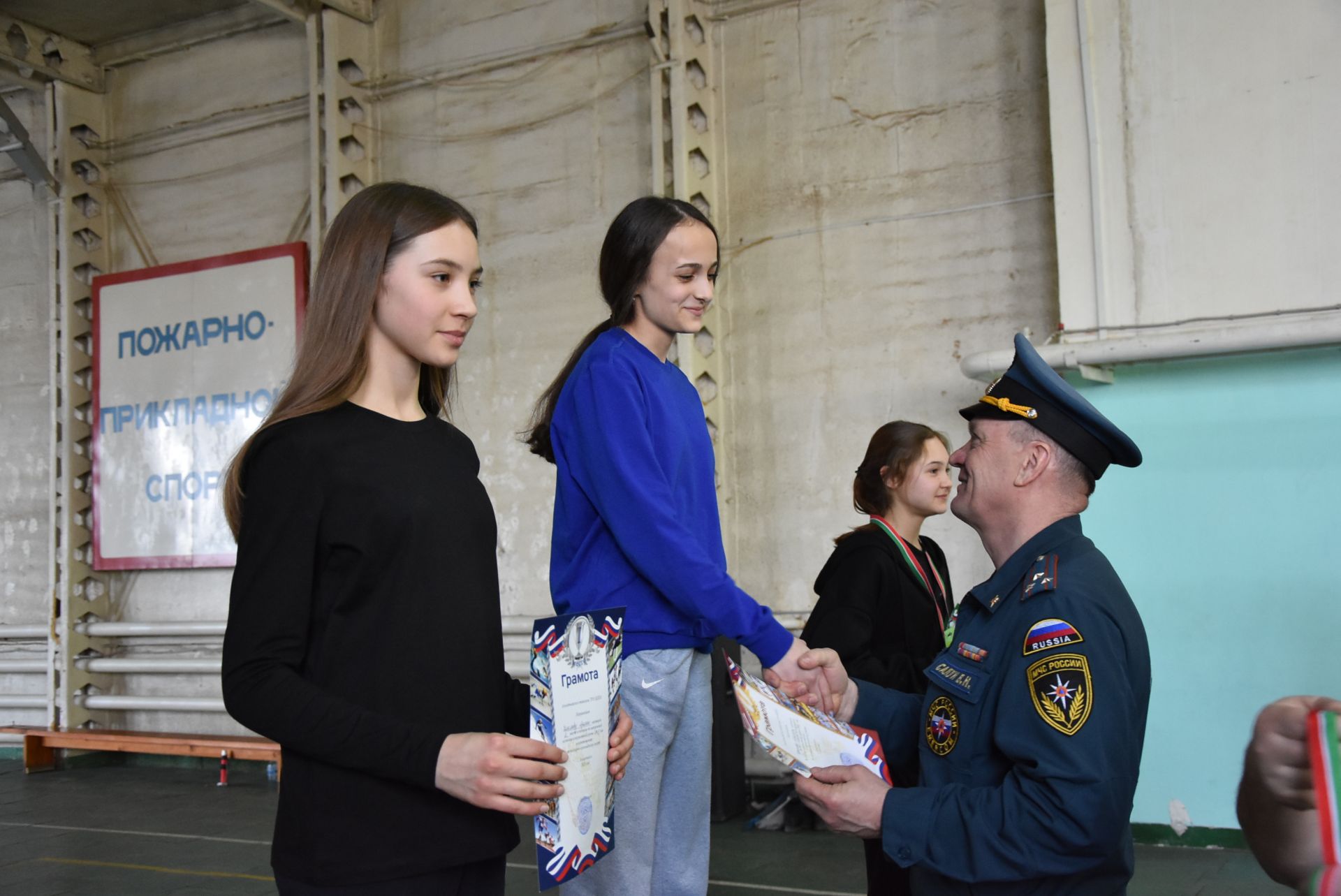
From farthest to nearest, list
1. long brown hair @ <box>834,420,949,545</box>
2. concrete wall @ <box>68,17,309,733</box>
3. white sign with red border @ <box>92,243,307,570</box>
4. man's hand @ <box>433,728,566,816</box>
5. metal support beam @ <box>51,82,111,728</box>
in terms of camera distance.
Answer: metal support beam @ <box>51,82,111,728</box> → concrete wall @ <box>68,17,309,733</box> → white sign with red border @ <box>92,243,307,570</box> → long brown hair @ <box>834,420,949,545</box> → man's hand @ <box>433,728,566,816</box>

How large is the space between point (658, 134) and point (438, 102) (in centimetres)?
169

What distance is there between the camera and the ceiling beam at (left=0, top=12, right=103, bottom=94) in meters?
7.85

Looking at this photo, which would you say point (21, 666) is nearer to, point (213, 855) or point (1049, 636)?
point (213, 855)

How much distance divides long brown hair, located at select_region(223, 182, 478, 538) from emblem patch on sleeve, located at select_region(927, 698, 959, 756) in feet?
3.39

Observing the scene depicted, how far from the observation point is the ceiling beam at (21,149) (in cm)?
777

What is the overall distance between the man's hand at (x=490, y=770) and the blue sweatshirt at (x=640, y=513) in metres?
0.74

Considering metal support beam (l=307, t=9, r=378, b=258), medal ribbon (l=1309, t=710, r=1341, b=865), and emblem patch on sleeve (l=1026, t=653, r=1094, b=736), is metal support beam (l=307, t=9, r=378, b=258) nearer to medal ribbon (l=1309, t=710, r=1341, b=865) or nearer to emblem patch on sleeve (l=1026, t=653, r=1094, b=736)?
emblem patch on sleeve (l=1026, t=653, r=1094, b=736)

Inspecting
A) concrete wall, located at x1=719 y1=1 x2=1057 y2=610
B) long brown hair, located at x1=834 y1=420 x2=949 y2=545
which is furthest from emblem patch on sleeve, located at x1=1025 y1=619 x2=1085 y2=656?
concrete wall, located at x1=719 y1=1 x2=1057 y2=610

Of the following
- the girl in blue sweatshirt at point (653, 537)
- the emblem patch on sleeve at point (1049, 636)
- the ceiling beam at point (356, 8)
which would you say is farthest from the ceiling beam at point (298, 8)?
the emblem patch on sleeve at point (1049, 636)

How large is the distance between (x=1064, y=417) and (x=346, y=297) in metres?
1.14

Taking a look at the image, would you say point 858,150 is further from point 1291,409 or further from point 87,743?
point 87,743

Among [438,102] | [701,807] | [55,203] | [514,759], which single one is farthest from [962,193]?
[55,203]

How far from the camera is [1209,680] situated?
15.4ft

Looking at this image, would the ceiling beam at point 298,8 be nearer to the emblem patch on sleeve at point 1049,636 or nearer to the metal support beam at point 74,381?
the metal support beam at point 74,381
